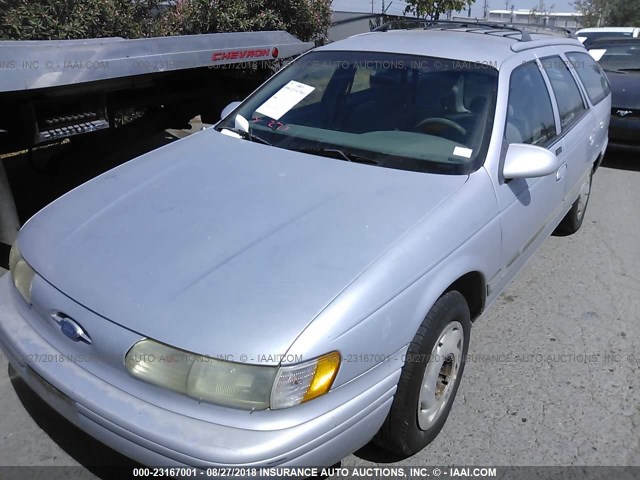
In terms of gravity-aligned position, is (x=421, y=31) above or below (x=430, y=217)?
above

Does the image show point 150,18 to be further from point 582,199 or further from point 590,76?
point 582,199

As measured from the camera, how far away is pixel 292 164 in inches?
114

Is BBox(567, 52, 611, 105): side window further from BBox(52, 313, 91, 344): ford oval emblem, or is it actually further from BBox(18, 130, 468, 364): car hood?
BBox(52, 313, 91, 344): ford oval emblem

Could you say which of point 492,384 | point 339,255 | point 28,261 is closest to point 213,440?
point 339,255

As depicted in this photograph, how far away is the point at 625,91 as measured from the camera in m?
7.24

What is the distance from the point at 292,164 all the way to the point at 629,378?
7.04 feet

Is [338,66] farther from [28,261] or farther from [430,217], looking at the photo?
[28,261]

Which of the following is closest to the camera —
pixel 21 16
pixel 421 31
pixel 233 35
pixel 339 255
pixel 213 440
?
pixel 213 440

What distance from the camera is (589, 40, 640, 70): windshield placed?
326 inches

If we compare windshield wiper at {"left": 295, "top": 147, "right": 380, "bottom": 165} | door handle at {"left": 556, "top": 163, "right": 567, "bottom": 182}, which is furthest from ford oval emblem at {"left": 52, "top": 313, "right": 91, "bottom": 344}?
door handle at {"left": 556, "top": 163, "right": 567, "bottom": 182}

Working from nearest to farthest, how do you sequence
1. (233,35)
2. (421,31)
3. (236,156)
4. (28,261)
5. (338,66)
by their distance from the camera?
(28,261)
(236,156)
(338,66)
(421,31)
(233,35)

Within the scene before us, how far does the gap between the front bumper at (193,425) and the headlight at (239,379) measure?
3.0 inches

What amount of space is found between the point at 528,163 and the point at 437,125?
1.70 feet

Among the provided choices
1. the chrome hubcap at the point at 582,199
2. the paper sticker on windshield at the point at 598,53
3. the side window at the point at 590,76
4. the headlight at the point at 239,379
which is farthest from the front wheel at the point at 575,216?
the paper sticker on windshield at the point at 598,53
